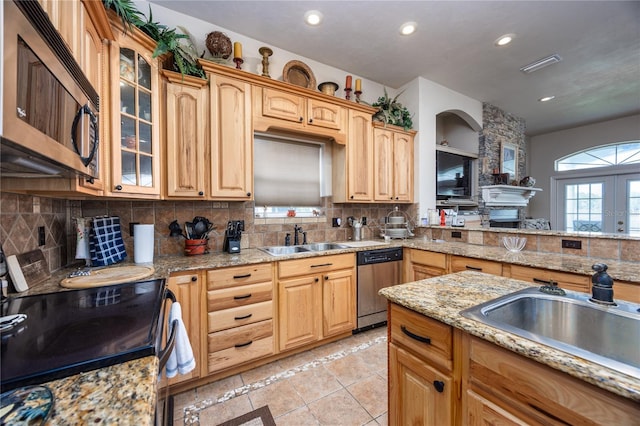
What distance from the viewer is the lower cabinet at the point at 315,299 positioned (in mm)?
2166

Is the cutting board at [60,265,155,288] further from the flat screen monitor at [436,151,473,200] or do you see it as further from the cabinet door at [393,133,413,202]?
the flat screen monitor at [436,151,473,200]

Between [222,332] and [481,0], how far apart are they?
346 centimetres

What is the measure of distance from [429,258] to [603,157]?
19.1 feet

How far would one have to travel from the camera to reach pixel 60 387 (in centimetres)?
56

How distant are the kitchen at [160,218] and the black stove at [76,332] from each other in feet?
1.67

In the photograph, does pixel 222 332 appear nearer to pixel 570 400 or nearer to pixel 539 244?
pixel 570 400

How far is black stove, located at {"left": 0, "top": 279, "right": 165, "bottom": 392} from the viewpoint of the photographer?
0.62 m

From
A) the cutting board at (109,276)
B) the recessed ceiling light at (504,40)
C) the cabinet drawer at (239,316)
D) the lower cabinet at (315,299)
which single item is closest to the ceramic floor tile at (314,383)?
the lower cabinet at (315,299)

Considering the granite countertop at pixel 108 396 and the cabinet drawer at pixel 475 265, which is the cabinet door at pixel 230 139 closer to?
the granite countertop at pixel 108 396

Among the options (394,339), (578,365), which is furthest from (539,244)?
(578,365)

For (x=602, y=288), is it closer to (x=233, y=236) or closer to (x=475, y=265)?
(x=475, y=265)

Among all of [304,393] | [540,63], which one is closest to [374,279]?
[304,393]

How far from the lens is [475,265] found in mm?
2260

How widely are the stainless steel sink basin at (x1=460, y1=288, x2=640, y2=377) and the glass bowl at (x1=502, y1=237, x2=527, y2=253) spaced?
145 centimetres
